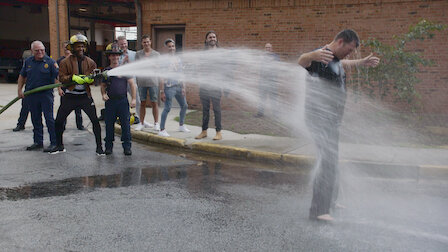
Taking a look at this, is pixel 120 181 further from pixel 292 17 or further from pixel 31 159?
pixel 292 17

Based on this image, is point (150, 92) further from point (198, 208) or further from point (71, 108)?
point (198, 208)

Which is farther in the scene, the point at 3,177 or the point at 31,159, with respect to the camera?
the point at 31,159

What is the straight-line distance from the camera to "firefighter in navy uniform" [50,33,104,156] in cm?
695

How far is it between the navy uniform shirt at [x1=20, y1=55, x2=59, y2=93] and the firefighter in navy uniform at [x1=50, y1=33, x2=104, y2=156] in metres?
0.65

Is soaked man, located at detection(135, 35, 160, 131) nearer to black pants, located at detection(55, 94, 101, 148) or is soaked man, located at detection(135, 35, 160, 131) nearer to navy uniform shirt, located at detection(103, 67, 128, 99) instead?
navy uniform shirt, located at detection(103, 67, 128, 99)

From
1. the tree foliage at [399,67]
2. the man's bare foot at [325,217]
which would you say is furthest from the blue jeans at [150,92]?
the man's bare foot at [325,217]

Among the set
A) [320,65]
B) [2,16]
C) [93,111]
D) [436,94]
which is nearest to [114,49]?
[93,111]

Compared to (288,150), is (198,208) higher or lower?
lower

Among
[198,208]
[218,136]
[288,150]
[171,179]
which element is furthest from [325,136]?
[218,136]

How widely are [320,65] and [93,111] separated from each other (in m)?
4.42

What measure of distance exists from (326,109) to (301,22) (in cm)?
748

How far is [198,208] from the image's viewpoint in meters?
4.69

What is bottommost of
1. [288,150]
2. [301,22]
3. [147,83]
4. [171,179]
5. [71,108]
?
[171,179]

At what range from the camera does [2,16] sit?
2922 cm
